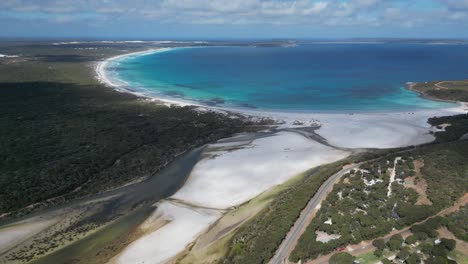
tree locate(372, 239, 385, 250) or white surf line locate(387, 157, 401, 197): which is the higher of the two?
white surf line locate(387, 157, 401, 197)

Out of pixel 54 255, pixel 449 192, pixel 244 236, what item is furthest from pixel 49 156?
pixel 449 192

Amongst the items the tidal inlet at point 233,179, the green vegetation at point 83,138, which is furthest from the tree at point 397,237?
the green vegetation at point 83,138

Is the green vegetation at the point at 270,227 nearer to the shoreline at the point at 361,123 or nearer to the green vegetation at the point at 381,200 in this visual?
the green vegetation at the point at 381,200

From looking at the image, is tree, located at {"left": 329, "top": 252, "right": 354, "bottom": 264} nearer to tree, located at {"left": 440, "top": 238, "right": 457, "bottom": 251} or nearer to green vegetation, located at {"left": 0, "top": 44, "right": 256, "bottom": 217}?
tree, located at {"left": 440, "top": 238, "right": 457, "bottom": 251}

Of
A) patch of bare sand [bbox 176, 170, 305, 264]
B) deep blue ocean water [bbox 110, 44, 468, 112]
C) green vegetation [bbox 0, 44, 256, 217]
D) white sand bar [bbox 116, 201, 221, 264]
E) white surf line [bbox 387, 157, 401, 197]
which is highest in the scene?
deep blue ocean water [bbox 110, 44, 468, 112]

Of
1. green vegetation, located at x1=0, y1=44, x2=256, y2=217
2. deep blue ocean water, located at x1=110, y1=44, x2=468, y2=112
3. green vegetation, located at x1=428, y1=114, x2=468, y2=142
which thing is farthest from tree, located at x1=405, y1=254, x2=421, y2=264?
deep blue ocean water, located at x1=110, y1=44, x2=468, y2=112
